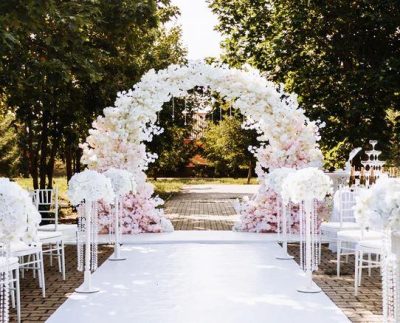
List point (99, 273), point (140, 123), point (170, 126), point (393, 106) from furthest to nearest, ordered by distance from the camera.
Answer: point (170, 126) < point (393, 106) < point (140, 123) < point (99, 273)

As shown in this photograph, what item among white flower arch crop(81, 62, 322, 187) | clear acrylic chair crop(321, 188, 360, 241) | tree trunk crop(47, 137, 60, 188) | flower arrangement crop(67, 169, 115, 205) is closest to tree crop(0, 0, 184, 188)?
tree trunk crop(47, 137, 60, 188)

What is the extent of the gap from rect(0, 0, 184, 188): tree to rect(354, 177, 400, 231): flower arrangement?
Result: 5.97 metres

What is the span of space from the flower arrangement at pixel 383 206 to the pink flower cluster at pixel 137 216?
26.3 ft

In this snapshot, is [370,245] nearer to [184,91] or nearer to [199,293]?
[199,293]

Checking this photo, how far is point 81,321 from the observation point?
6.04m

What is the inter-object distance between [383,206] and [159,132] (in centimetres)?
826

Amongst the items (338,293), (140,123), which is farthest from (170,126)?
(338,293)

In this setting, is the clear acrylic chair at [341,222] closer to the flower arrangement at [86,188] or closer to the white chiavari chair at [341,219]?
the white chiavari chair at [341,219]

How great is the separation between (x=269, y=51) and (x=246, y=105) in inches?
185

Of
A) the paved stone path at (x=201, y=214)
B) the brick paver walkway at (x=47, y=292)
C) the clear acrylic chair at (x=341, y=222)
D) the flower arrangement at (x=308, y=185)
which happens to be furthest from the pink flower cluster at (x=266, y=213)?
the flower arrangement at (x=308, y=185)

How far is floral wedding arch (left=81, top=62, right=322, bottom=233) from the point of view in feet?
40.8

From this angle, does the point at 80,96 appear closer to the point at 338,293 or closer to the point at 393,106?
the point at 393,106

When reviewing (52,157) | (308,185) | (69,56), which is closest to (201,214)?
(52,157)

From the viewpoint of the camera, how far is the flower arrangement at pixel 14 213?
5.05 meters
